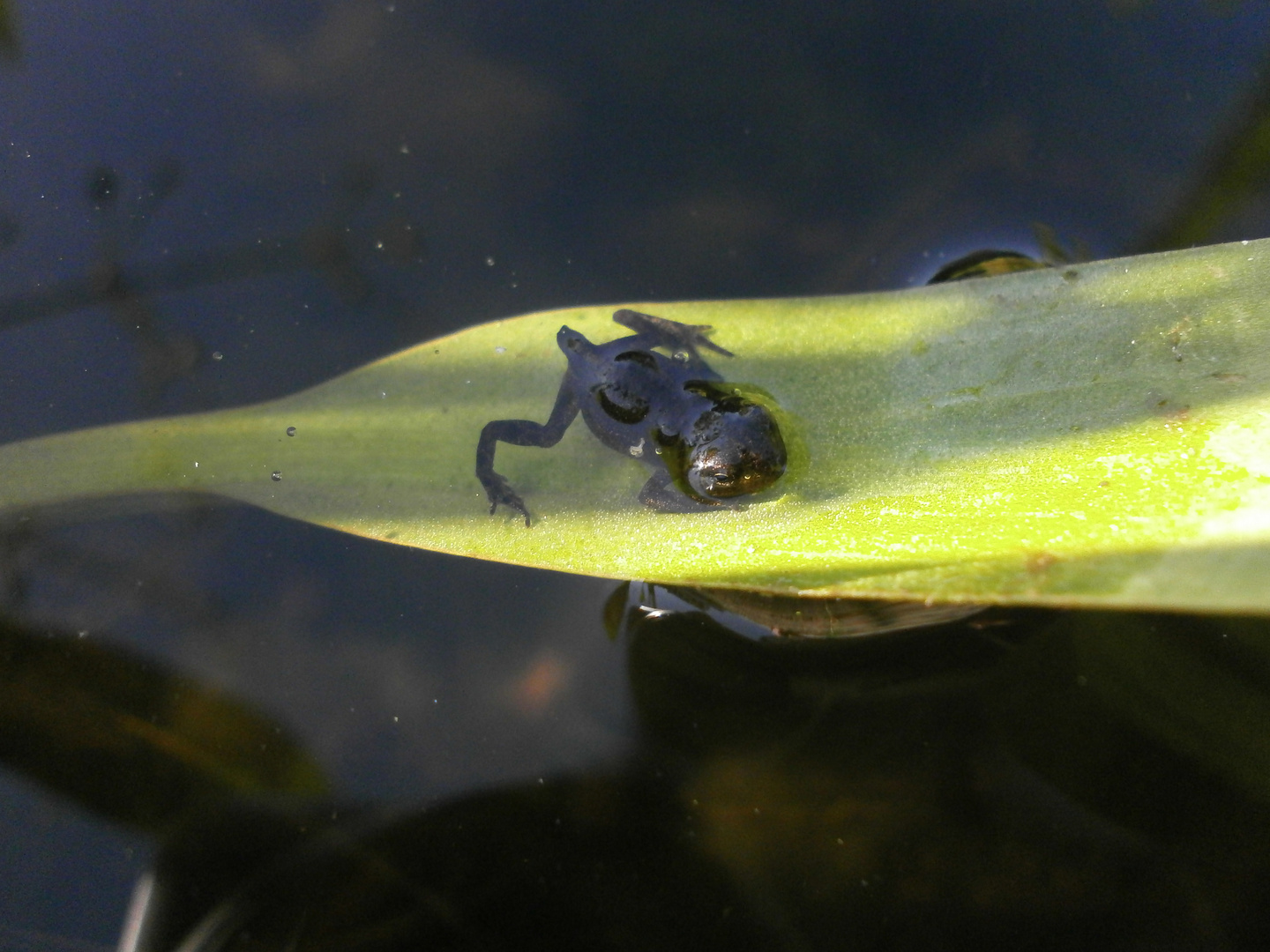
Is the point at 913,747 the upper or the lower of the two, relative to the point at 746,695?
lower

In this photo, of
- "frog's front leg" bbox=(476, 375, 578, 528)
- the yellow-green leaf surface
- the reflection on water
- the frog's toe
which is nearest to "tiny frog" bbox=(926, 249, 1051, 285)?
the yellow-green leaf surface

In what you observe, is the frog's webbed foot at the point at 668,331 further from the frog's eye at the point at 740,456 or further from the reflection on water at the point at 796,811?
the reflection on water at the point at 796,811

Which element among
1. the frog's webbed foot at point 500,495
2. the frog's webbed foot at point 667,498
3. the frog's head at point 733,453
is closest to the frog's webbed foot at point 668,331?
the frog's head at point 733,453

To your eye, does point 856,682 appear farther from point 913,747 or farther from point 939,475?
point 939,475

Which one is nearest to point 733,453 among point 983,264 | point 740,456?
point 740,456

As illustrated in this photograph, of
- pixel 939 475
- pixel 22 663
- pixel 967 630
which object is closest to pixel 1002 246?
pixel 967 630

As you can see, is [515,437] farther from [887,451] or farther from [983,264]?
[983,264]

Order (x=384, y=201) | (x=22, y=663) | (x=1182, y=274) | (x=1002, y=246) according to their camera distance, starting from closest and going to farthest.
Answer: (x=1182, y=274) → (x=22, y=663) → (x=1002, y=246) → (x=384, y=201)
